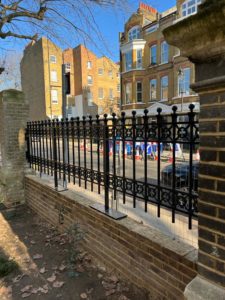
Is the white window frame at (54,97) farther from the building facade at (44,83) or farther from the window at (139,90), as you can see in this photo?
the window at (139,90)

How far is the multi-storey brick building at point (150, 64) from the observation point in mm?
18219

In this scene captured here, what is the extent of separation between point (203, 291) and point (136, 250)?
40.2 inches

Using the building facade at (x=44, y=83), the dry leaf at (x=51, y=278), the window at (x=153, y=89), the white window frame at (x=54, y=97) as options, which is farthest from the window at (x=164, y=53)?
the dry leaf at (x=51, y=278)

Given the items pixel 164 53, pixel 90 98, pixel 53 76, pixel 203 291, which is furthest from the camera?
pixel 90 98

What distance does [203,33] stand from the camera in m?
1.48

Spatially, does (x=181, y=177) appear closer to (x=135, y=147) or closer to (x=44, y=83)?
(x=135, y=147)

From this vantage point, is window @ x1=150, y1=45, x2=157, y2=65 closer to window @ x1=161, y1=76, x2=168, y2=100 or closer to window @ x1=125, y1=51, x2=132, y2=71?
window @ x1=161, y1=76, x2=168, y2=100

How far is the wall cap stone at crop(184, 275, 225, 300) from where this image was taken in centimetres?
159

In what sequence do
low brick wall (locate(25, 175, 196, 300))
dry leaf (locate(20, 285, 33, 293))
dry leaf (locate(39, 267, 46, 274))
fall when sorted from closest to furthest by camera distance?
1. low brick wall (locate(25, 175, 196, 300))
2. dry leaf (locate(20, 285, 33, 293))
3. dry leaf (locate(39, 267, 46, 274))

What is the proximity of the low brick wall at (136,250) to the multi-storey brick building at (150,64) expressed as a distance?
15.6 meters

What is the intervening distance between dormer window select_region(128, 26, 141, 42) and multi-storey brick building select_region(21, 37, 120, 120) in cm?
1030

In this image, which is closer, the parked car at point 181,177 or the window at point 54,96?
the parked car at point 181,177

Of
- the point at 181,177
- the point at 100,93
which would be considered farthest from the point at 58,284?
the point at 100,93

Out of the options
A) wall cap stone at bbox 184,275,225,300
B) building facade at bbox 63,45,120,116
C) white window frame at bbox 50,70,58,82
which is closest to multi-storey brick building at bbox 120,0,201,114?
building facade at bbox 63,45,120,116
